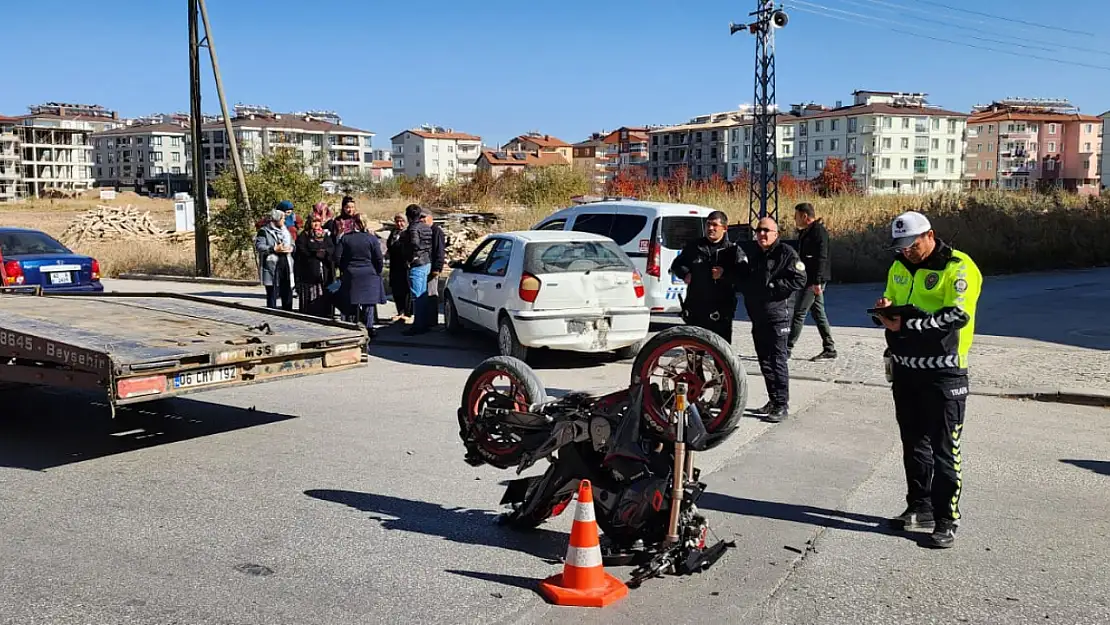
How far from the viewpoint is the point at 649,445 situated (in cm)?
530

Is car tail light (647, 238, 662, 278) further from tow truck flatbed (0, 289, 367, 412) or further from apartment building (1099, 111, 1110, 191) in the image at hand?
apartment building (1099, 111, 1110, 191)

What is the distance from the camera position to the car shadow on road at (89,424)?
25.1ft

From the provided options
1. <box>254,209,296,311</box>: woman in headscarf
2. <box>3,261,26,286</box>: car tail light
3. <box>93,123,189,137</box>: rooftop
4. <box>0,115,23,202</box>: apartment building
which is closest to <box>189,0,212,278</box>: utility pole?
<box>3,261,26,286</box>: car tail light

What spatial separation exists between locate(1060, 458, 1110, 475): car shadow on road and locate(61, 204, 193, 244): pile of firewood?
105 ft

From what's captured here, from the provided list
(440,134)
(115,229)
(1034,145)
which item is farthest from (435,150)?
(115,229)

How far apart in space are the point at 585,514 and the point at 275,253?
10.6 m

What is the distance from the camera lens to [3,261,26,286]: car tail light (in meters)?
14.8

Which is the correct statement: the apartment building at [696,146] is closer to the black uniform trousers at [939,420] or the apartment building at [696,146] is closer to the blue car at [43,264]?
the blue car at [43,264]

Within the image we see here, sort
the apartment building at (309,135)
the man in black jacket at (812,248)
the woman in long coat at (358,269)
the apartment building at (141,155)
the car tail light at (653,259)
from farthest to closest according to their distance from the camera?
the apartment building at (141,155) < the apartment building at (309,135) < the car tail light at (653,259) < the woman in long coat at (358,269) < the man in black jacket at (812,248)

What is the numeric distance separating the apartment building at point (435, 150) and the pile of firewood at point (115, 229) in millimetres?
123020

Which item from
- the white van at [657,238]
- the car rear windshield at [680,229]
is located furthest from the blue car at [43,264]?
the car rear windshield at [680,229]

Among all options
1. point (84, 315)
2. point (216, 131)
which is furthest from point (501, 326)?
point (216, 131)

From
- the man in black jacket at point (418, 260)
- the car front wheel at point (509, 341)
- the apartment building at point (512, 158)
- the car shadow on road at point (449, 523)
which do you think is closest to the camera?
the car shadow on road at point (449, 523)

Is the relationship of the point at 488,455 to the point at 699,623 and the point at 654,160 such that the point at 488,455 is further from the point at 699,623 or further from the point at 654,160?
the point at 654,160
